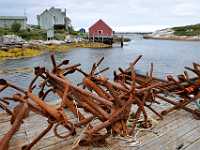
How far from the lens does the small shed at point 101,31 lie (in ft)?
283

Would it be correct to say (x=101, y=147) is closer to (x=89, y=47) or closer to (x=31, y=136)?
(x=31, y=136)

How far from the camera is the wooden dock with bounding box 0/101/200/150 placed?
14.9 feet

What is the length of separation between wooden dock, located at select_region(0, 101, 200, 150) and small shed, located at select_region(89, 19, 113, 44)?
80.8m

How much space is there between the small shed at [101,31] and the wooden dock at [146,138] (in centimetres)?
8076

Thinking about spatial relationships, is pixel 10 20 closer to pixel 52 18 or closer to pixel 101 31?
pixel 52 18

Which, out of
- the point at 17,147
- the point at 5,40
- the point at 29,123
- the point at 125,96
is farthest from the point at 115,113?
the point at 5,40

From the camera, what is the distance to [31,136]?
197 inches

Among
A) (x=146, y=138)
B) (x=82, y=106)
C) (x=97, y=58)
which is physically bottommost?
(x=97, y=58)

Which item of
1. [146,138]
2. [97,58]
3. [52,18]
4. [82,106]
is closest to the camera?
[82,106]

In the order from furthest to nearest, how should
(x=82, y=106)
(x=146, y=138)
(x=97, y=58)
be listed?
(x=97, y=58) < (x=146, y=138) < (x=82, y=106)

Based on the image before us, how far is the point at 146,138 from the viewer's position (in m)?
4.85

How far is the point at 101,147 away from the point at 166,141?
1.01m

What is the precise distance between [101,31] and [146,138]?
8298cm

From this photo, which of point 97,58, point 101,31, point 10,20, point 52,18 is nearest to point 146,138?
point 97,58
